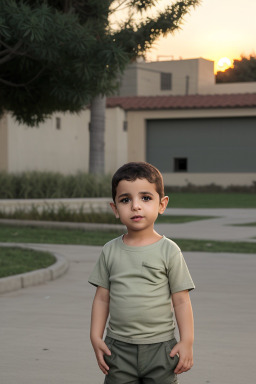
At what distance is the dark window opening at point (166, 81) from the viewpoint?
229ft

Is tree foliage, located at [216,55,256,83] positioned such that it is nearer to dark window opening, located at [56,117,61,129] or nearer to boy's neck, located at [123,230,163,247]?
dark window opening, located at [56,117,61,129]

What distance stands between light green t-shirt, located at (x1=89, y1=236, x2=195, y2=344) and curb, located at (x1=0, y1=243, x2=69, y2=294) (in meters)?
6.55

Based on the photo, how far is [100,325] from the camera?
13.2 ft

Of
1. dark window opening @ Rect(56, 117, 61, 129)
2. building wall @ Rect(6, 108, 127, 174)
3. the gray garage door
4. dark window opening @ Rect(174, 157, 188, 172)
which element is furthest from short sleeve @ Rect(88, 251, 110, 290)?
dark window opening @ Rect(174, 157, 188, 172)

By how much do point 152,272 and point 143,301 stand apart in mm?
139

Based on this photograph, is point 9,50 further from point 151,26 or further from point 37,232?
point 37,232

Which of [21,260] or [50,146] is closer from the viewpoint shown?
[21,260]

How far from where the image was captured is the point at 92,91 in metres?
13.9

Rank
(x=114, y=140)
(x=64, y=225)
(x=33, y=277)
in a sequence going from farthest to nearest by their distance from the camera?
1. (x=114, y=140)
2. (x=64, y=225)
3. (x=33, y=277)

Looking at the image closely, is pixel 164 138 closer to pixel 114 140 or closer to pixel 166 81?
pixel 114 140

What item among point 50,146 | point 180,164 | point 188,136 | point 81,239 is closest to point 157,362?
point 81,239

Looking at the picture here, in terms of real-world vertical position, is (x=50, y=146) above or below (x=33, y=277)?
above

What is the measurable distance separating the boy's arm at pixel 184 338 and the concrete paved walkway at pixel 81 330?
212 cm

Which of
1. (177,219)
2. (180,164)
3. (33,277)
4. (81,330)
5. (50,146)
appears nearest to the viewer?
(81,330)
